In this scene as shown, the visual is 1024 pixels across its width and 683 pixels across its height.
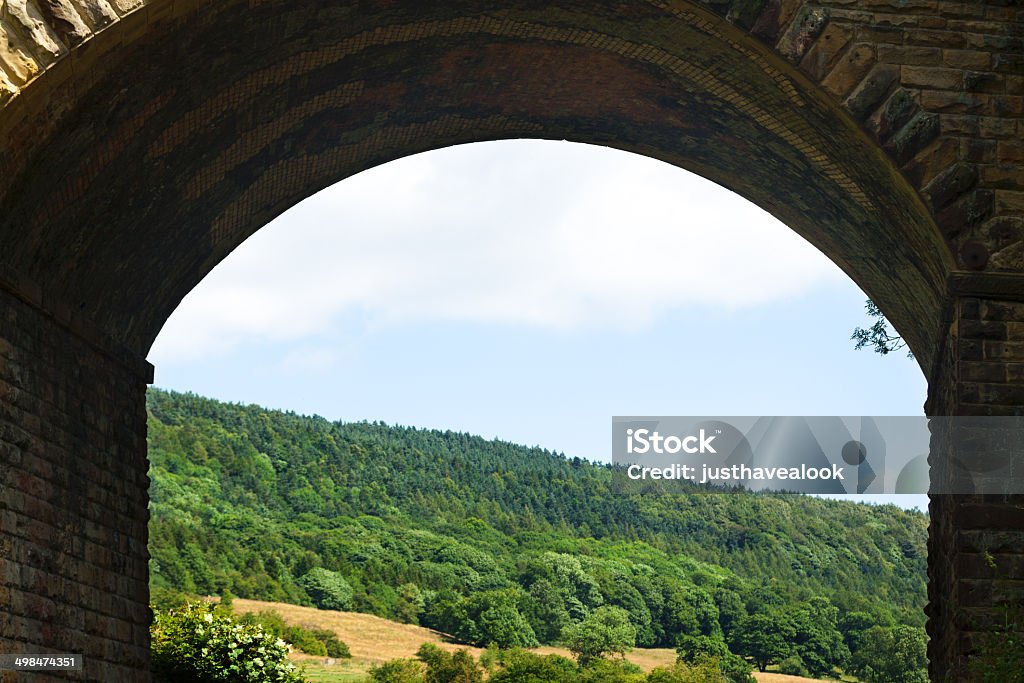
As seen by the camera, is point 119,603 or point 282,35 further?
point 119,603

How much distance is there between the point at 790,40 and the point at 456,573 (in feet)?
121

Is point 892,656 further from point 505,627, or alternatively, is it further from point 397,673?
point 397,673

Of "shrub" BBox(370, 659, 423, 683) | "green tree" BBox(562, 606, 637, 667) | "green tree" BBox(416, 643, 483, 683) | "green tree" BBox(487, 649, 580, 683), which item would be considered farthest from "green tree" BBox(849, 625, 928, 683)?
"shrub" BBox(370, 659, 423, 683)

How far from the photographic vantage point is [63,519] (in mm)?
8344

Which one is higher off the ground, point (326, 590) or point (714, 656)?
point (326, 590)

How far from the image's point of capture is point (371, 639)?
37.6 metres

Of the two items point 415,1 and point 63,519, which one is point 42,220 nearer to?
point 63,519

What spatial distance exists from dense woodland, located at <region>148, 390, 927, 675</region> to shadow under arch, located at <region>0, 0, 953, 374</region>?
99.3ft

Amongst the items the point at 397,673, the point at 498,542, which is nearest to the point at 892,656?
Result: the point at 498,542

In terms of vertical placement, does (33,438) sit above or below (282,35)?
below

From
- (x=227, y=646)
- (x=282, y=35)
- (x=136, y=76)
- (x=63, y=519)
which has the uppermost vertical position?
(x=282, y=35)

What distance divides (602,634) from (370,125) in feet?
101

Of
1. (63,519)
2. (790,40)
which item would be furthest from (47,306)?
(790,40)

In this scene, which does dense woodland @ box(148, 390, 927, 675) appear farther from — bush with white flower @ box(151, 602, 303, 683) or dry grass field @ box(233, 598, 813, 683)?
bush with white flower @ box(151, 602, 303, 683)
